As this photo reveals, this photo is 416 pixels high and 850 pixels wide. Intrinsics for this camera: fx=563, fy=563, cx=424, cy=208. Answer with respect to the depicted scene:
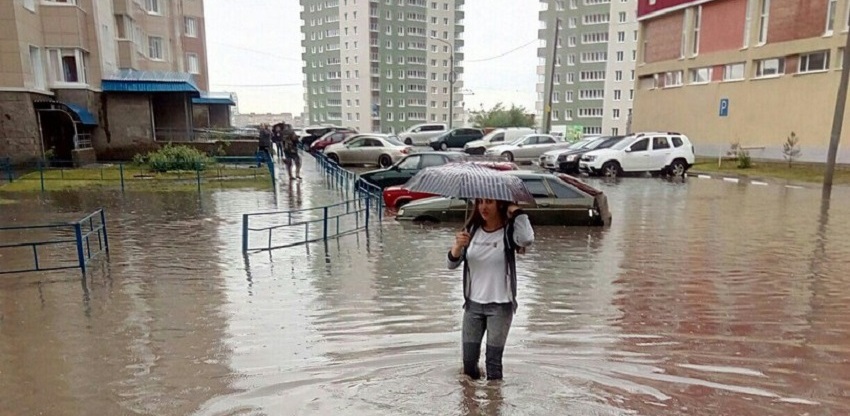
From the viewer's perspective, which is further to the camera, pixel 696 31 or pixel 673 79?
pixel 673 79

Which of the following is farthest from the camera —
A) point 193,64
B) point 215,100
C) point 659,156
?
point 193,64

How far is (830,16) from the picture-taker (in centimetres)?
2534

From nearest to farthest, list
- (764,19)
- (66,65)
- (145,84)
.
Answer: (66,65), (145,84), (764,19)

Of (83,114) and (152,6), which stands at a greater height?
(152,6)

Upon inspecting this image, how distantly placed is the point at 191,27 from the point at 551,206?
142 ft

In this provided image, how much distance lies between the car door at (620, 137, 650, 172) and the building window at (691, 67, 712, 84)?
42.1 feet

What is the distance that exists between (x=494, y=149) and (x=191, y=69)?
2912cm

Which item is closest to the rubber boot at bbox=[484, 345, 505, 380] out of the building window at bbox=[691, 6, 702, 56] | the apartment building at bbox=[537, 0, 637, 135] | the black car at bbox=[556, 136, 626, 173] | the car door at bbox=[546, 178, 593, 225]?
the car door at bbox=[546, 178, 593, 225]

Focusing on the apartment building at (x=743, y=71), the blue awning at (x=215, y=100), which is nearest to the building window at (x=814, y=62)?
the apartment building at (x=743, y=71)

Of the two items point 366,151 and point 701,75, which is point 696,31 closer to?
point 701,75

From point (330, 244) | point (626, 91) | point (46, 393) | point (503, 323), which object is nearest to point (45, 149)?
point (330, 244)

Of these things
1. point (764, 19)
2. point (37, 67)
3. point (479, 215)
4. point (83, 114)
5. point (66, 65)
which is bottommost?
point (479, 215)

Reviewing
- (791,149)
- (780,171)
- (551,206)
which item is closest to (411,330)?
(551,206)

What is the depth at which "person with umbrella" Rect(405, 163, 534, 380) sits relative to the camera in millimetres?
3717
